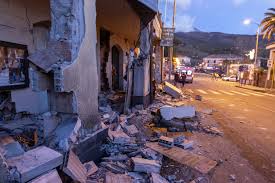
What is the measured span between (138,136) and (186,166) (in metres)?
1.46

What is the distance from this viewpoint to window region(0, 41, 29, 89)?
4.98 metres

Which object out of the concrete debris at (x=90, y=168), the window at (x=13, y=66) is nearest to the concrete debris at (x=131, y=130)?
the concrete debris at (x=90, y=168)

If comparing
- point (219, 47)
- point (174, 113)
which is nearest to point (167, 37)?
point (174, 113)

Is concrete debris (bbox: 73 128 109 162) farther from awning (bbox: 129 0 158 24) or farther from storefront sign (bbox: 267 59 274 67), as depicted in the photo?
storefront sign (bbox: 267 59 274 67)

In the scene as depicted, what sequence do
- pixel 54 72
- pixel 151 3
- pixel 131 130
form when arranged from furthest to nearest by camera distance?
pixel 151 3
pixel 131 130
pixel 54 72

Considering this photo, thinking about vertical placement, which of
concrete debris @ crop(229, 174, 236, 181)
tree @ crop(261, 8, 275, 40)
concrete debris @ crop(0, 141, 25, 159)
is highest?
tree @ crop(261, 8, 275, 40)

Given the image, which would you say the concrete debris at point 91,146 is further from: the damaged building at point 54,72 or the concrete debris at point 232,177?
the concrete debris at point 232,177

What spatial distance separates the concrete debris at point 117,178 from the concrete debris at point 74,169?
0.35 metres

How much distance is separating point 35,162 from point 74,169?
0.57 m

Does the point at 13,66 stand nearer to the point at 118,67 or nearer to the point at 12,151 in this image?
the point at 12,151

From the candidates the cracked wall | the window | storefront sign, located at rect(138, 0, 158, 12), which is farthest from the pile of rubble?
storefront sign, located at rect(138, 0, 158, 12)

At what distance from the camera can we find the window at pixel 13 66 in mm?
4980

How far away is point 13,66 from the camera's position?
17.4ft

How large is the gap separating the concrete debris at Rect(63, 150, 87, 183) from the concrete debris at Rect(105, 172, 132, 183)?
0.35 meters
